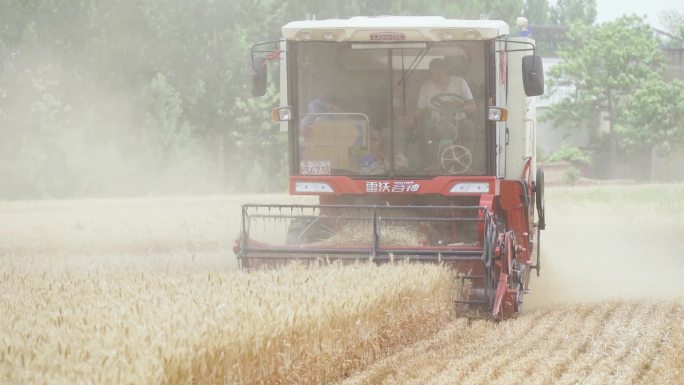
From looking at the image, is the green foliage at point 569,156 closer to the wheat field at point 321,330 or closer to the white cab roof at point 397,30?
the wheat field at point 321,330

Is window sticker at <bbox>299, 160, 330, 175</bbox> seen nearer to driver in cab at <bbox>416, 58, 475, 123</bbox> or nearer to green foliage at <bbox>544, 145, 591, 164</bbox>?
driver in cab at <bbox>416, 58, 475, 123</bbox>

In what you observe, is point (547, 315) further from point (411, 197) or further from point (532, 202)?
point (532, 202)

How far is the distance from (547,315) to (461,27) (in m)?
2.66

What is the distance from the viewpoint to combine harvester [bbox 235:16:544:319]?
10781mm

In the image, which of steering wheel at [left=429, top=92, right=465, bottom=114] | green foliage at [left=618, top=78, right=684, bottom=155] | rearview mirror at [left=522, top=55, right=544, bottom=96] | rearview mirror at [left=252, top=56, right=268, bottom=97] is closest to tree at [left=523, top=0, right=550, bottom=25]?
green foliage at [left=618, top=78, right=684, bottom=155]

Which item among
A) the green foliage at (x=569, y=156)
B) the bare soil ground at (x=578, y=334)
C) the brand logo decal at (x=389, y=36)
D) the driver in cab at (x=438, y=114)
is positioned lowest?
the green foliage at (x=569, y=156)

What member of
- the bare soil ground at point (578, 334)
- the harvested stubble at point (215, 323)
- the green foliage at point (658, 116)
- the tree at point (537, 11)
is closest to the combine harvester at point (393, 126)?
the bare soil ground at point (578, 334)

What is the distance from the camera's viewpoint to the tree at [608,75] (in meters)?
54.1

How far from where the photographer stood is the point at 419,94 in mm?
10938

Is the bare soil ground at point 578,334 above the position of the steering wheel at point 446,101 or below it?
below

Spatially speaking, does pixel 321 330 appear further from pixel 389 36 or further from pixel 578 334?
pixel 389 36

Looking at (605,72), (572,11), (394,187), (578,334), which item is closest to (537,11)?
(572,11)

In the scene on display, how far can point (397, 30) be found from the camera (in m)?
10.8

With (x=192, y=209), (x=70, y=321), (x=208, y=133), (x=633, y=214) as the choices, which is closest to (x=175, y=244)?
(x=192, y=209)
